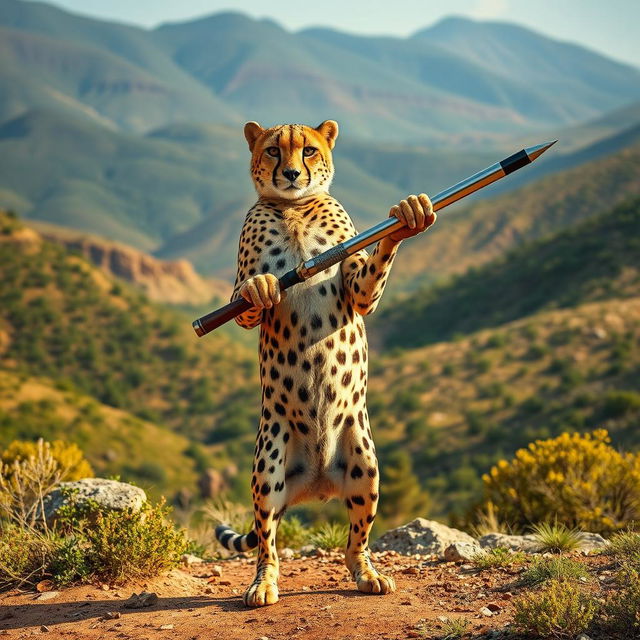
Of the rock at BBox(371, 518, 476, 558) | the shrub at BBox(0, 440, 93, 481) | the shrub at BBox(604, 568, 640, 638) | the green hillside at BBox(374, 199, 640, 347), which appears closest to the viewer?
the shrub at BBox(604, 568, 640, 638)

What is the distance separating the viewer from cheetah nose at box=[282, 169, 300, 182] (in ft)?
22.1

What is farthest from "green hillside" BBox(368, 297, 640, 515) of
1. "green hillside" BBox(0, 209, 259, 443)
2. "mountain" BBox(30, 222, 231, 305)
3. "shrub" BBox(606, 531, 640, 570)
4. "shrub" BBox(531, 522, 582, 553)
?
"mountain" BBox(30, 222, 231, 305)

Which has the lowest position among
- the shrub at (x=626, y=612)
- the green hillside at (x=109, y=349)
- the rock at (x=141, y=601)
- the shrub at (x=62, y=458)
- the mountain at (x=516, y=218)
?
the shrub at (x=626, y=612)

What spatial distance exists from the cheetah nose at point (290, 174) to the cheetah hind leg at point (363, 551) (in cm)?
246

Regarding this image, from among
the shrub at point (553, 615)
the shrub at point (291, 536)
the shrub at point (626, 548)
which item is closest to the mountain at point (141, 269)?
the shrub at point (291, 536)

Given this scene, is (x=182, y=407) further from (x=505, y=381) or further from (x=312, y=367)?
(x=312, y=367)

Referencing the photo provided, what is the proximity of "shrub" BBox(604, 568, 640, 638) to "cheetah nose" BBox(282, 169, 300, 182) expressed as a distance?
3660 millimetres

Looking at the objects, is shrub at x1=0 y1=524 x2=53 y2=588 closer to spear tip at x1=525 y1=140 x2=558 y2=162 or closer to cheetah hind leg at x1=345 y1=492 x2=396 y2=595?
cheetah hind leg at x1=345 y1=492 x2=396 y2=595

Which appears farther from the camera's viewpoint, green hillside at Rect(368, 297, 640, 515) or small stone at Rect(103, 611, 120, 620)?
green hillside at Rect(368, 297, 640, 515)

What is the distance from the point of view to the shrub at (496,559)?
24.1ft

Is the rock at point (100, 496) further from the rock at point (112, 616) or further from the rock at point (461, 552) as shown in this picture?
the rock at point (461, 552)

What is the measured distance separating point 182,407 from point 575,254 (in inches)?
1266

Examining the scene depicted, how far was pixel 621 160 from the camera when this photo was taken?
368ft

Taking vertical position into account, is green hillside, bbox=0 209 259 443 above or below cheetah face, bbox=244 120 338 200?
above
